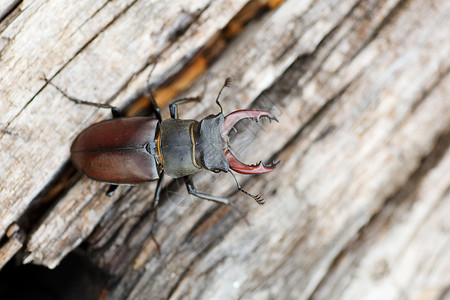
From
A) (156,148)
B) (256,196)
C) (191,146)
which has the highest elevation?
(156,148)

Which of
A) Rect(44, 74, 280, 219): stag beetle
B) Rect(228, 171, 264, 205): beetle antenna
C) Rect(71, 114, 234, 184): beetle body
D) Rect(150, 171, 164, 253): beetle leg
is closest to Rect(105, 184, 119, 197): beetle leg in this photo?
Rect(44, 74, 280, 219): stag beetle

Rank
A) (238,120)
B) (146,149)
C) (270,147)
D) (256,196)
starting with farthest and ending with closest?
(270,147) → (146,149) → (256,196) → (238,120)

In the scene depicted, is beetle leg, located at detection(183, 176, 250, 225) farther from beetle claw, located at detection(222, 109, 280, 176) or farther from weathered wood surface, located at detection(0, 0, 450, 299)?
beetle claw, located at detection(222, 109, 280, 176)

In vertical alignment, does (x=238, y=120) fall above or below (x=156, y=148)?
below

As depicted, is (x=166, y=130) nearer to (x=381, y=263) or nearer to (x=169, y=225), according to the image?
(x=169, y=225)

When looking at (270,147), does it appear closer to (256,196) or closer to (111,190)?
(256,196)

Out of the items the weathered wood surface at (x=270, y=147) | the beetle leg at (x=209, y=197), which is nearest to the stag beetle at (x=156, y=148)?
the beetle leg at (x=209, y=197)

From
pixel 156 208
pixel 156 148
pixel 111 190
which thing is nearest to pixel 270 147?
pixel 156 148
